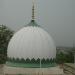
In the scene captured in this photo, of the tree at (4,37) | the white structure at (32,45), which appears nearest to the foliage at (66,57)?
the tree at (4,37)

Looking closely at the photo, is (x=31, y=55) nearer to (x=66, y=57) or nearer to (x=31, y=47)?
(x=31, y=47)

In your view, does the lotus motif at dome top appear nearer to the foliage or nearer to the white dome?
the white dome

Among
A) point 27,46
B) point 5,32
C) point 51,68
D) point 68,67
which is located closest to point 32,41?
point 27,46

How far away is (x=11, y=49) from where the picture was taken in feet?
60.6

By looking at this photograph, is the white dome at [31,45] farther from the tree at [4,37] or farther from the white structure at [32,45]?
the tree at [4,37]

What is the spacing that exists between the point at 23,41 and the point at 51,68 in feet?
6.41

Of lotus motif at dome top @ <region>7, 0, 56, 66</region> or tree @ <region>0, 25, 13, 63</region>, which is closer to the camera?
lotus motif at dome top @ <region>7, 0, 56, 66</region>

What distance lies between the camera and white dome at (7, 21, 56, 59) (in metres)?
17.8

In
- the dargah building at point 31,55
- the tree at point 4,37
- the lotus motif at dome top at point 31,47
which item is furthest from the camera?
the tree at point 4,37

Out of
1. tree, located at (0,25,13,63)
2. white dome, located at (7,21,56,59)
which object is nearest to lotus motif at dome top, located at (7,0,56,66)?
white dome, located at (7,21,56,59)

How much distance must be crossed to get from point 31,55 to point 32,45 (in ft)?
1.64

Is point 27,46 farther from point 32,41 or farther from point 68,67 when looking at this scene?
point 68,67

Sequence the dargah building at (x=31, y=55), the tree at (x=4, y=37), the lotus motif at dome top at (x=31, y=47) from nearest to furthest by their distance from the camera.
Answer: the dargah building at (x=31, y=55) < the lotus motif at dome top at (x=31, y=47) < the tree at (x=4, y=37)

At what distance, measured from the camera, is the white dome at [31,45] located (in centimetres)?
1777
